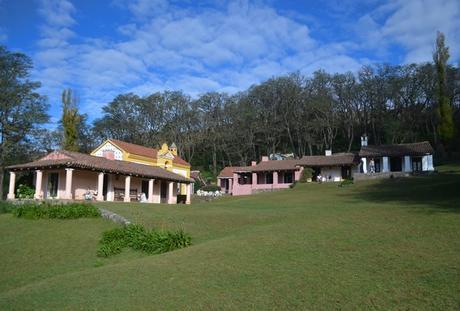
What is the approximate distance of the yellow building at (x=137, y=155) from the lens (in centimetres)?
4406

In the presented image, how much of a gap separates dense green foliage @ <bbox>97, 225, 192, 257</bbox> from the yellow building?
90.2ft

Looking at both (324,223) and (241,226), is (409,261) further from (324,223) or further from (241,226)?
(241,226)

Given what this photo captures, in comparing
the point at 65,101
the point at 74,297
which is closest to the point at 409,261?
the point at 74,297

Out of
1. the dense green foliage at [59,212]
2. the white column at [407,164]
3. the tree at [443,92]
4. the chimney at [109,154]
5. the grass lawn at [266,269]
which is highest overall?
the tree at [443,92]

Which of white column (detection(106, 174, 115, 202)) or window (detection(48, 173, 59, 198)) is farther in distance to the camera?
white column (detection(106, 174, 115, 202))

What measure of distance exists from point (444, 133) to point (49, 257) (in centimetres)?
4196

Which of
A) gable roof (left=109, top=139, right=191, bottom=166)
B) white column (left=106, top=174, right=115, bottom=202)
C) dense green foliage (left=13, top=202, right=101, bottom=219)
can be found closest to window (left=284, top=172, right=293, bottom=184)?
gable roof (left=109, top=139, right=191, bottom=166)

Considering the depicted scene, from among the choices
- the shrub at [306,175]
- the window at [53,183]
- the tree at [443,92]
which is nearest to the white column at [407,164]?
the tree at [443,92]

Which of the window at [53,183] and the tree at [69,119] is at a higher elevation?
the tree at [69,119]

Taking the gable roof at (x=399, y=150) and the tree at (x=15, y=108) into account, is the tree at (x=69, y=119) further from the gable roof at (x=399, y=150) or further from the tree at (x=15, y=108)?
the gable roof at (x=399, y=150)

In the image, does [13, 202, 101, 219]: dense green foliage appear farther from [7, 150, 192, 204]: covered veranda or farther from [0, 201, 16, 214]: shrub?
[7, 150, 192, 204]: covered veranda

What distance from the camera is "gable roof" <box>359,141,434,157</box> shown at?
1760 inches

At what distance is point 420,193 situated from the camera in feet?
89.9

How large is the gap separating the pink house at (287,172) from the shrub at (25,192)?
82.5 feet
